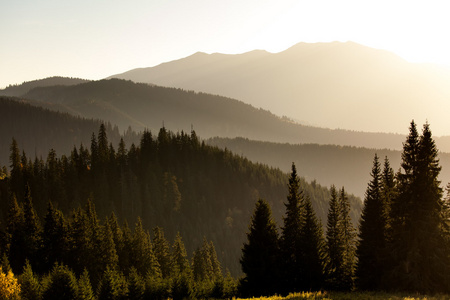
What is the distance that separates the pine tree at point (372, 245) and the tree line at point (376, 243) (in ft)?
0.32

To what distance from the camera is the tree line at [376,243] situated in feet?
127

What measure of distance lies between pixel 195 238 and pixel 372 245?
114m

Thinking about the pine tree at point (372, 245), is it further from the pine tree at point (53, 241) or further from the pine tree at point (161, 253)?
the pine tree at point (53, 241)

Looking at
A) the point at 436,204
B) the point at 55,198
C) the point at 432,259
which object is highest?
the point at 436,204

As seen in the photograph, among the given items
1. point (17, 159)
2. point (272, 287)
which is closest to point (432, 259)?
point (272, 287)

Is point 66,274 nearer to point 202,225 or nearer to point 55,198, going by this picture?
point 55,198

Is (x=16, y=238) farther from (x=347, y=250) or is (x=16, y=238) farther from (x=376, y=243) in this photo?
(x=376, y=243)

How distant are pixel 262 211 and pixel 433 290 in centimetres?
1828

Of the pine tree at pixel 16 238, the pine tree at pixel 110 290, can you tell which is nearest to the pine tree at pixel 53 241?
the pine tree at pixel 16 238

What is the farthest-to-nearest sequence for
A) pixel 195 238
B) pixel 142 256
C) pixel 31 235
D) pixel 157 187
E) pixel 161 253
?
1. pixel 157 187
2. pixel 195 238
3. pixel 161 253
4. pixel 142 256
5. pixel 31 235

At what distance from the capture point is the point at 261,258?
46.3 m

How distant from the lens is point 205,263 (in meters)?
94.0

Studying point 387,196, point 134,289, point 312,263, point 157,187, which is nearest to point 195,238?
point 157,187

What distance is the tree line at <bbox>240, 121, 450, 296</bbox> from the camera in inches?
1524
